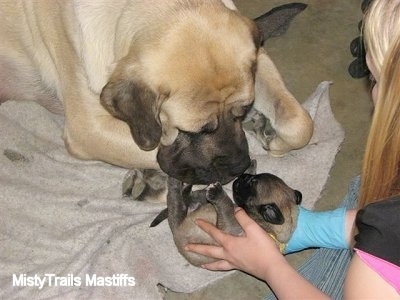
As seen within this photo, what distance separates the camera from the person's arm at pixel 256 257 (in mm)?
1987

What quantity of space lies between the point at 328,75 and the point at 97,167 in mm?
1121

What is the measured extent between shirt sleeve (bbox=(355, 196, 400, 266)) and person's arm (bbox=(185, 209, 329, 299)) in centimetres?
50

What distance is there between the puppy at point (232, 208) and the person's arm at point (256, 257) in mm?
38

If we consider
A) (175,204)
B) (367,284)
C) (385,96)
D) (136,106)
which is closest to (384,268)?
(367,284)

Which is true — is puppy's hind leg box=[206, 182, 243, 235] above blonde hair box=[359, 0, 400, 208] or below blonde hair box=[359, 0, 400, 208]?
below

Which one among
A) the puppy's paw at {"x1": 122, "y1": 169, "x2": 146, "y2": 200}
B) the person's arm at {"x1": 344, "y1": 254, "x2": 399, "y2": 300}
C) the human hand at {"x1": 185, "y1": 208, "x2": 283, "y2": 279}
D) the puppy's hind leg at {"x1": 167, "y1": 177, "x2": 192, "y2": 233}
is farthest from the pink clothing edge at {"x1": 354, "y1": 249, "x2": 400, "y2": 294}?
the puppy's paw at {"x1": 122, "y1": 169, "x2": 146, "y2": 200}

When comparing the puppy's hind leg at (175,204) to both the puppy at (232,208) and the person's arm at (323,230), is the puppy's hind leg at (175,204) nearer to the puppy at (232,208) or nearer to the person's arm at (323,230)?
the puppy at (232,208)

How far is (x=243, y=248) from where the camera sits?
218 centimetres

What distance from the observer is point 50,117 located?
2.62 meters

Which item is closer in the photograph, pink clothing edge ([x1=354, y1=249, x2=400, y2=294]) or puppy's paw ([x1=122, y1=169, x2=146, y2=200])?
pink clothing edge ([x1=354, y1=249, x2=400, y2=294])

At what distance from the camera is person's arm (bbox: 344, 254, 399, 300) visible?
1.52m

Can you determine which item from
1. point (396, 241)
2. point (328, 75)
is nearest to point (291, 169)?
point (328, 75)

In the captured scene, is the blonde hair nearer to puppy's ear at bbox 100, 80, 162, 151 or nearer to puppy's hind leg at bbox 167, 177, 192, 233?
puppy's ear at bbox 100, 80, 162, 151

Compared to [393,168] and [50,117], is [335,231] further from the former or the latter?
[50,117]
